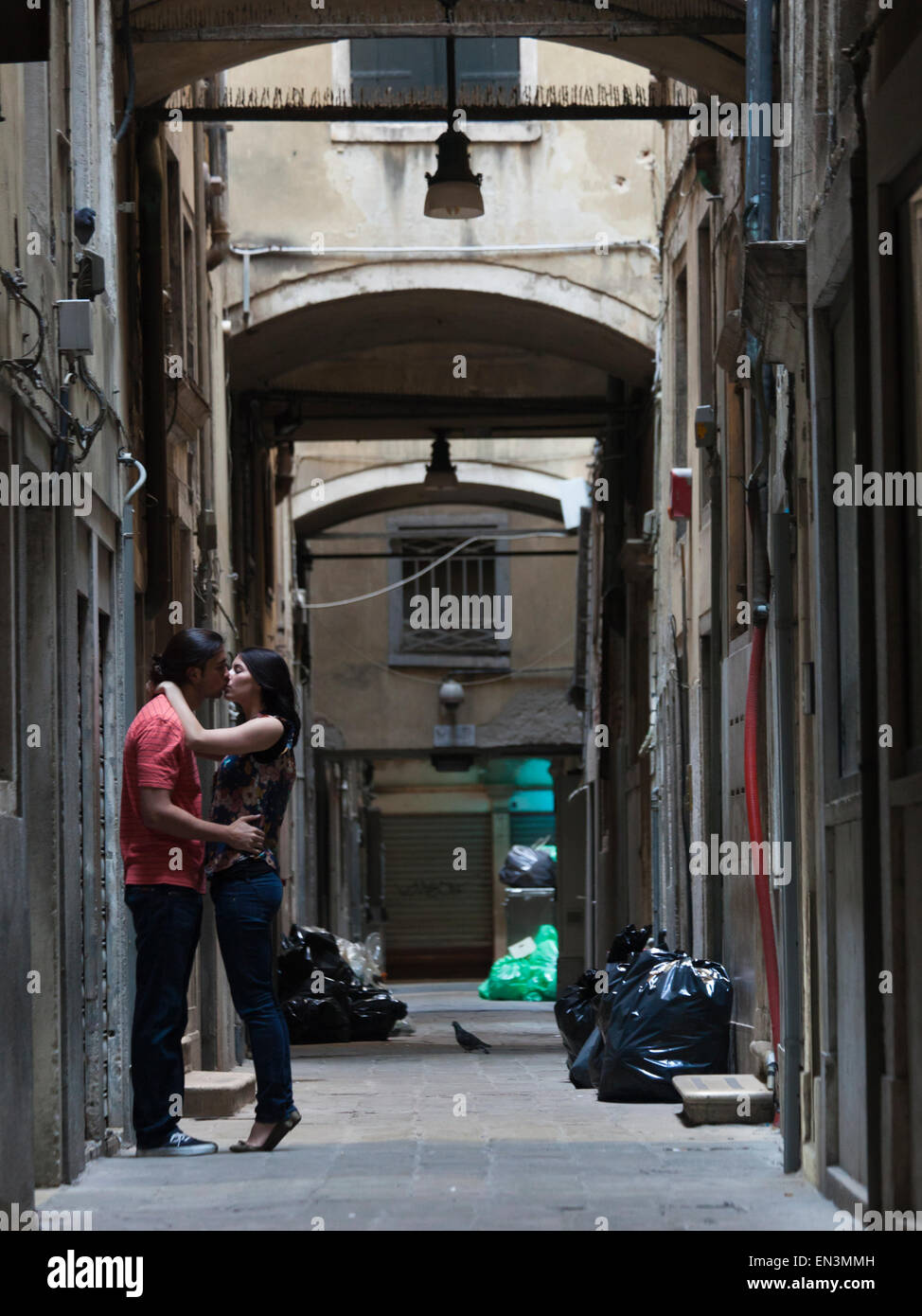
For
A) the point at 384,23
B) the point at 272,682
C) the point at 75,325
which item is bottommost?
the point at 272,682

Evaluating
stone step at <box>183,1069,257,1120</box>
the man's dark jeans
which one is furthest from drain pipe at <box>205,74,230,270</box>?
the man's dark jeans

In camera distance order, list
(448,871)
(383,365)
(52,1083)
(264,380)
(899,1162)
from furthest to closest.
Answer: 1. (448,871)
2. (383,365)
3. (264,380)
4. (52,1083)
5. (899,1162)

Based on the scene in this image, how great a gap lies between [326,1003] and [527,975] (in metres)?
10.2

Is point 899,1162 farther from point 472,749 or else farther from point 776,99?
point 472,749

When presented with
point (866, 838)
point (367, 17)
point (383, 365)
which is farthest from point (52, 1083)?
point (383, 365)

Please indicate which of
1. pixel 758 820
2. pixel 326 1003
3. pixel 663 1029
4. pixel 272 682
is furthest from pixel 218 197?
pixel 272 682

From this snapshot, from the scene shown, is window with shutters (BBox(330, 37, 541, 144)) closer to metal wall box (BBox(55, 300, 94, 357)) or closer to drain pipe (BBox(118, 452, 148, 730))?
drain pipe (BBox(118, 452, 148, 730))

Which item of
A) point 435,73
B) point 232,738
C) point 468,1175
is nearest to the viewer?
point 468,1175

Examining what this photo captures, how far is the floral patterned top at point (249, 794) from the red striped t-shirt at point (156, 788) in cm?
10

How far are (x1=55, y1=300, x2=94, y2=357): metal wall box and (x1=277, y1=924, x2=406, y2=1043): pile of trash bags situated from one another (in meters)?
9.73

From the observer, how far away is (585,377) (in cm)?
2041

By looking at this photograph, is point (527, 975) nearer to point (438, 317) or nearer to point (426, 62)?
point (438, 317)

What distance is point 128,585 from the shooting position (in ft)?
31.3

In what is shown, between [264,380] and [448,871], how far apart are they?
2285 cm
